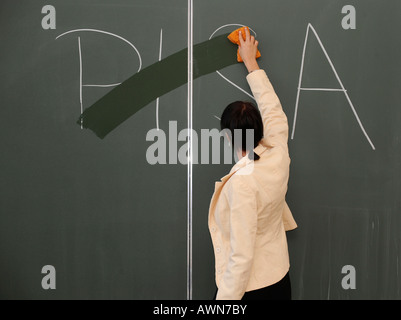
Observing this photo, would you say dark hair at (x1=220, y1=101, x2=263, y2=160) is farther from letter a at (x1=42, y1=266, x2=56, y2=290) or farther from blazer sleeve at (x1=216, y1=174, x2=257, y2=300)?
letter a at (x1=42, y1=266, x2=56, y2=290)

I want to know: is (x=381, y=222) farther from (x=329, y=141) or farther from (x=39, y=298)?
(x=39, y=298)

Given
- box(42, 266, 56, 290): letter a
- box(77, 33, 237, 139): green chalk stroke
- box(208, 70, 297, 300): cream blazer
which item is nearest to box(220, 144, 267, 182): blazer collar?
box(208, 70, 297, 300): cream blazer

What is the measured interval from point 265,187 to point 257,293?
→ 0.37 metres

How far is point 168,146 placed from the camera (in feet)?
5.14

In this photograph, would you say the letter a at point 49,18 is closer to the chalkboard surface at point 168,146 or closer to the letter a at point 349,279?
the chalkboard surface at point 168,146

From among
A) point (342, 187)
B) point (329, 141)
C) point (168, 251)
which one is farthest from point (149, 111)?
point (342, 187)

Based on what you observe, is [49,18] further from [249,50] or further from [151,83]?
[249,50]

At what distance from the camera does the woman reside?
1131 millimetres

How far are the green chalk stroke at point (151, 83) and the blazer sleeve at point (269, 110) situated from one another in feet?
0.54

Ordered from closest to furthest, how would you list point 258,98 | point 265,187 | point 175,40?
point 265,187 → point 258,98 → point 175,40

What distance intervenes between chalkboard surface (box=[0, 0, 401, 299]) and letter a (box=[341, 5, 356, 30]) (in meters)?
0.01

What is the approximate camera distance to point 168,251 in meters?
1.57

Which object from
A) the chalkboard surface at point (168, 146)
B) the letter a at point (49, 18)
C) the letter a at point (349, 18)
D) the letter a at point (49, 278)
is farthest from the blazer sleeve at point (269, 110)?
the letter a at point (49, 278)
